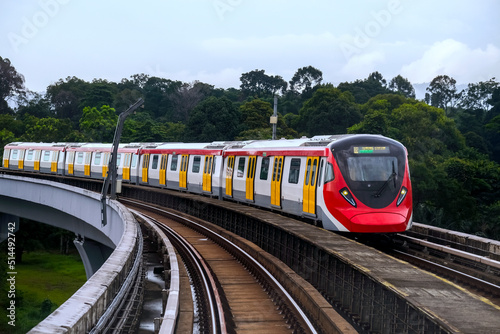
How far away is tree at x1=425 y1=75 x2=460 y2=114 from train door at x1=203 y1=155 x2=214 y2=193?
96.9 m

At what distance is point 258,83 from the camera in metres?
135

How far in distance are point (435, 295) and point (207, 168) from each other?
2284 cm

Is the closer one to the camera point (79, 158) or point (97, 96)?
point (79, 158)

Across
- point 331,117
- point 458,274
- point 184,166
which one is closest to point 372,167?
point 458,274

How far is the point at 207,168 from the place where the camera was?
3070 centimetres

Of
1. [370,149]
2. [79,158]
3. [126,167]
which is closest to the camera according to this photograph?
[370,149]

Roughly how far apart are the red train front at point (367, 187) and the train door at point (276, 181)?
391 centimetres

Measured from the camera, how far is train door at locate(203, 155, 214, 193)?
30209 mm

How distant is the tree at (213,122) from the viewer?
70.3 meters

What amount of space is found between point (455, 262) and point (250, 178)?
1021 cm

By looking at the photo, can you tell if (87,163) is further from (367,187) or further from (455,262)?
(455,262)

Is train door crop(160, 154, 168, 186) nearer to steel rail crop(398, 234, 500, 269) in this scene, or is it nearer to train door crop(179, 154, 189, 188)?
train door crop(179, 154, 189, 188)

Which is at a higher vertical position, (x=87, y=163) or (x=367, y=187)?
(x=87, y=163)

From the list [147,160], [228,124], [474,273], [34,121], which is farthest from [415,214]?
[34,121]
